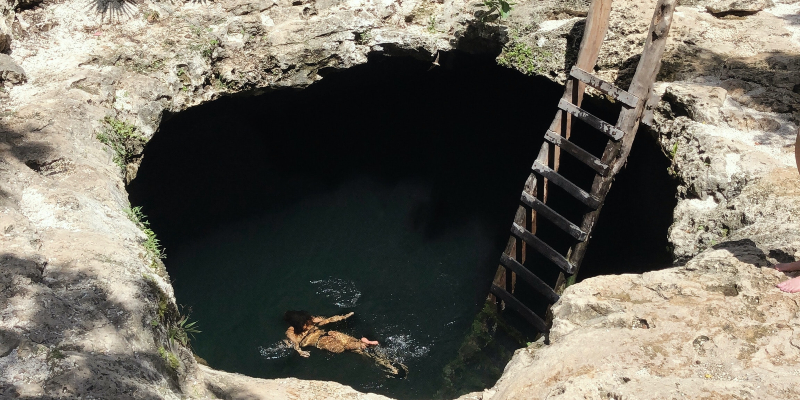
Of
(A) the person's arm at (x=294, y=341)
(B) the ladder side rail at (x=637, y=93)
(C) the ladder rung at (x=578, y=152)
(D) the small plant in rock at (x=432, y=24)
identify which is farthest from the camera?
(A) the person's arm at (x=294, y=341)

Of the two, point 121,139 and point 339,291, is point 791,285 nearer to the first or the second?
point 121,139

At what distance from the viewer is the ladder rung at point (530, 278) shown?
5762mm

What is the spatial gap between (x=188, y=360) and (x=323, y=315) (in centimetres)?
396

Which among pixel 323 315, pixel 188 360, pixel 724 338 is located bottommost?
pixel 323 315

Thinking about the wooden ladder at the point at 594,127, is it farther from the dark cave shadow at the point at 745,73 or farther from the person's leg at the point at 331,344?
the person's leg at the point at 331,344

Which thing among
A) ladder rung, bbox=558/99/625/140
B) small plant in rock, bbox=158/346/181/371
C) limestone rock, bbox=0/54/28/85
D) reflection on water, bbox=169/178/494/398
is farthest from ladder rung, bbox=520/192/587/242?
limestone rock, bbox=0/54/28/85

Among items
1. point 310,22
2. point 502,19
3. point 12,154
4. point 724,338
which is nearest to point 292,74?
point 310,22

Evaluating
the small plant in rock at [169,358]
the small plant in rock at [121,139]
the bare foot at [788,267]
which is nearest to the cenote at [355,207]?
the small plant in rock at [121,139]

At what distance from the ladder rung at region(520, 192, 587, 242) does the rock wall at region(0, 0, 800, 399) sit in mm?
1015

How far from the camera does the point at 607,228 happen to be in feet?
22.6

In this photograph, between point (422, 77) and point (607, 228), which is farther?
point (422, 77)

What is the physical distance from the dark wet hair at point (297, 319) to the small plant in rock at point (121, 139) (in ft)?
9.39

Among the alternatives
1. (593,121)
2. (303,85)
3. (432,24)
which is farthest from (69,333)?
(432,24)

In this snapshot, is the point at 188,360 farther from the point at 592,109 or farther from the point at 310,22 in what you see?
the point at 592,109
